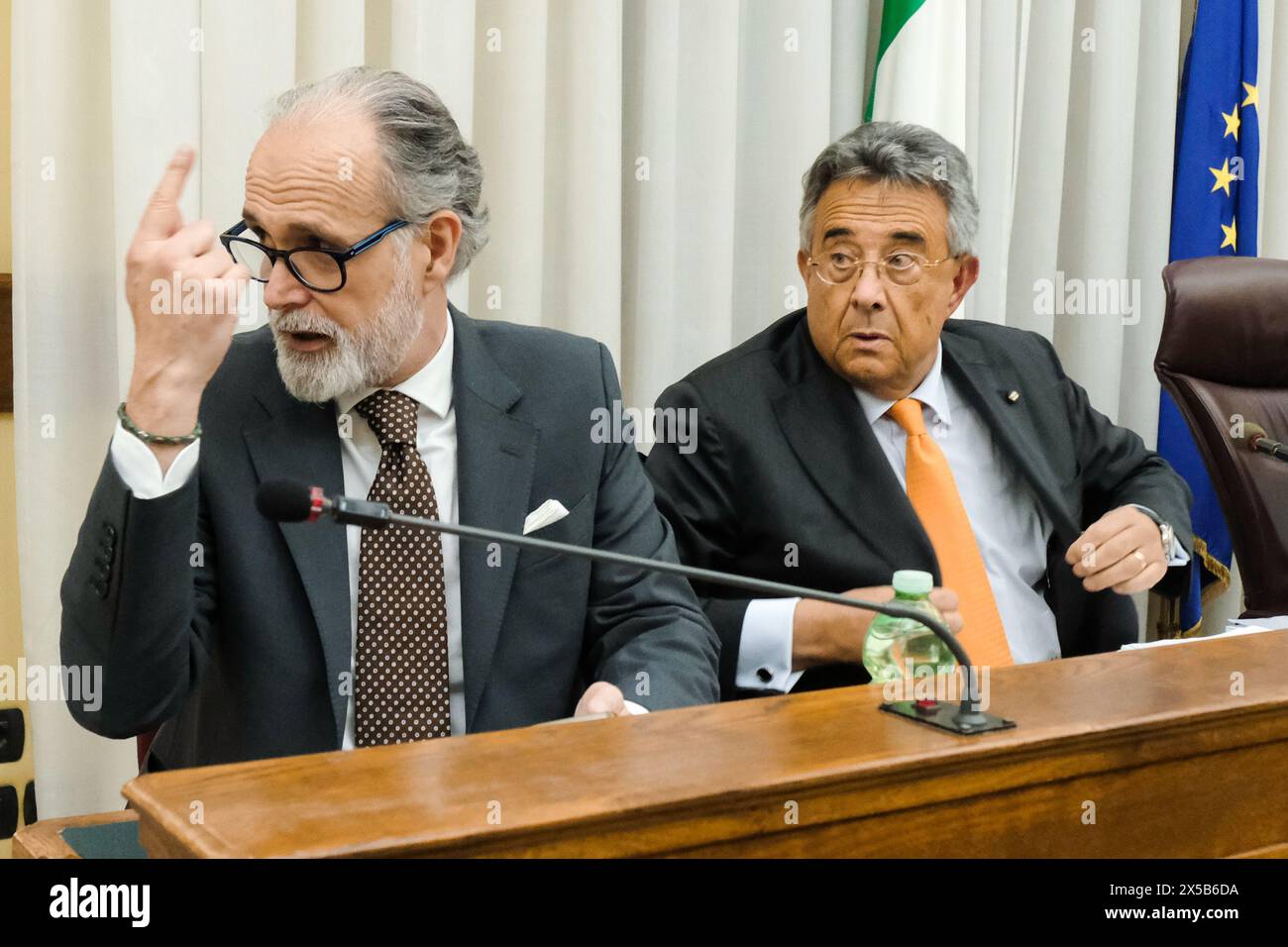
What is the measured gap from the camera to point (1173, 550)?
2504 mm

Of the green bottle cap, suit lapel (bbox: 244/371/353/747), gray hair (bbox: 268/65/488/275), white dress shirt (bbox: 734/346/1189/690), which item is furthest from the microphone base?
white dress shirt (bbox: 734/346/1189/690)

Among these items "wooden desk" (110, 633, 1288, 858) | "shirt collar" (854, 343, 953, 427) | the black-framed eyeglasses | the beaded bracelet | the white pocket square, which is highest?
the black-framed eyeglasses

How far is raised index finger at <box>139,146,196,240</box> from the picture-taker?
1.52 metres

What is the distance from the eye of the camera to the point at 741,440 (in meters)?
2.38

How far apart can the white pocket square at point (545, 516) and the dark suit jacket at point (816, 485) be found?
1.42 ft

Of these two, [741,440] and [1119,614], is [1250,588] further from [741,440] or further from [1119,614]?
[741,440]

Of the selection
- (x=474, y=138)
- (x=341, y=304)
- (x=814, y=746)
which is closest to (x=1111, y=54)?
(x=474, y=138)

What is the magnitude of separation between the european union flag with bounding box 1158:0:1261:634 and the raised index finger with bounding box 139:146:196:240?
3.12 metres

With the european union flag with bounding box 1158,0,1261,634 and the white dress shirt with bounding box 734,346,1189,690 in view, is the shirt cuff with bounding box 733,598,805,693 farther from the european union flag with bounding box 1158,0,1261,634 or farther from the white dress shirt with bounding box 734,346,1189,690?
the european union flag with bounding box 1158,0,1261,634

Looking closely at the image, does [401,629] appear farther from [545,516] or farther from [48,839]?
[48,839]

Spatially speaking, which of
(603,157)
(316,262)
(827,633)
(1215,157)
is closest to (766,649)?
(827,633)

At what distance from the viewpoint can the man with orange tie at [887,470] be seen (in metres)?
2.32

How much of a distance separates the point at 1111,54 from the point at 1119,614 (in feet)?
6.88
